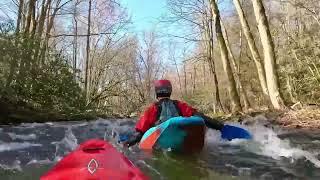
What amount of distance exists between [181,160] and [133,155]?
2.79 ft

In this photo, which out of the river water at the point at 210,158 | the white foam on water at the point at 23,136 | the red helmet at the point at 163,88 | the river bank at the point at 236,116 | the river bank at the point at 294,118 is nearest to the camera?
the river water at the point at 210,158

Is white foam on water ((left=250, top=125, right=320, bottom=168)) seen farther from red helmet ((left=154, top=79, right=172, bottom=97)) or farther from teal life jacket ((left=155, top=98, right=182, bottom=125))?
red helmet ((left=154, top=79, right=172, bottom=97))

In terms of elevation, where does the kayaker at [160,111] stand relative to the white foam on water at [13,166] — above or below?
above

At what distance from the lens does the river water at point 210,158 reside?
Result: 550 centimetres

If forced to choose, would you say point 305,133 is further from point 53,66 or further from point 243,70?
point 243,70

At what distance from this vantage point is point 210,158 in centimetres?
677

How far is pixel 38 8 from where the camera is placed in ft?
80.1

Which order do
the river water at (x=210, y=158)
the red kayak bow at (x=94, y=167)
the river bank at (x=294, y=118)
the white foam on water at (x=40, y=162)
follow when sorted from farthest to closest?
the river bank at (x=294, y=118) → the white foam on water at (x=40, y=162) → the river water at (x=210, y=158) → the red kayak bow at (x=94, y=167)

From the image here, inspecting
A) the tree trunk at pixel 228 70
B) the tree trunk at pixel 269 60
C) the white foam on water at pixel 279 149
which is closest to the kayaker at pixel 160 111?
the white foam on water at pixel 279 149

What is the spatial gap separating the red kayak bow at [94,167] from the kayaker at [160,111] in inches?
161

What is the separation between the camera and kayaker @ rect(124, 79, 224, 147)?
7.38 m

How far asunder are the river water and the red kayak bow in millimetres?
2223

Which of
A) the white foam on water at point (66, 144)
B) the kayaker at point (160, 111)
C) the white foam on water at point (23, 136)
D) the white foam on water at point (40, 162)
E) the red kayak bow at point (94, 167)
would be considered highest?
the kayaker at point (160, 111)

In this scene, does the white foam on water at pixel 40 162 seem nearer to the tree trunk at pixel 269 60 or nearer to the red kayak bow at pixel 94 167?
the red kayak bow at pixel 94 167
